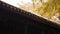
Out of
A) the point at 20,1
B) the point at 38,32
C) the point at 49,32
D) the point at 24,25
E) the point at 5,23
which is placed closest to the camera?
the point at 5,23

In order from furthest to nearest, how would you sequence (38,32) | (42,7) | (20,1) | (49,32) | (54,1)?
(20,1)
(42,7)
(54,1)
(49,32)
(38,32)

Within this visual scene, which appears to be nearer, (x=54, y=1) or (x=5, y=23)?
(x=5, y=23)

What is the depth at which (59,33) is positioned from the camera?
23.3 ft

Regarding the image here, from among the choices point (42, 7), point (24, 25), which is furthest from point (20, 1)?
point (24, 25)

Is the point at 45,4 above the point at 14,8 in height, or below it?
above

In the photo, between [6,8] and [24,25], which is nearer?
[6,8]

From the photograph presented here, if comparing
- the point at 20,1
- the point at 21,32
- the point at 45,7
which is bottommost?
the point at 21,32

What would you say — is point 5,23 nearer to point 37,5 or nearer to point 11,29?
point 11,29

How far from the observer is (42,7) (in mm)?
14203

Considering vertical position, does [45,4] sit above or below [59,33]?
above

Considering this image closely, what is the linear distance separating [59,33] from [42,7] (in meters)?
7.23

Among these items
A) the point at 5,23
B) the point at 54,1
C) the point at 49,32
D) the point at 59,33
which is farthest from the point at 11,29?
the point at 54,1

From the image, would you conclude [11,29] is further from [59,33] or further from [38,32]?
[59,33]

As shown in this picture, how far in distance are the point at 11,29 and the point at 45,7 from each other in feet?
28.9
